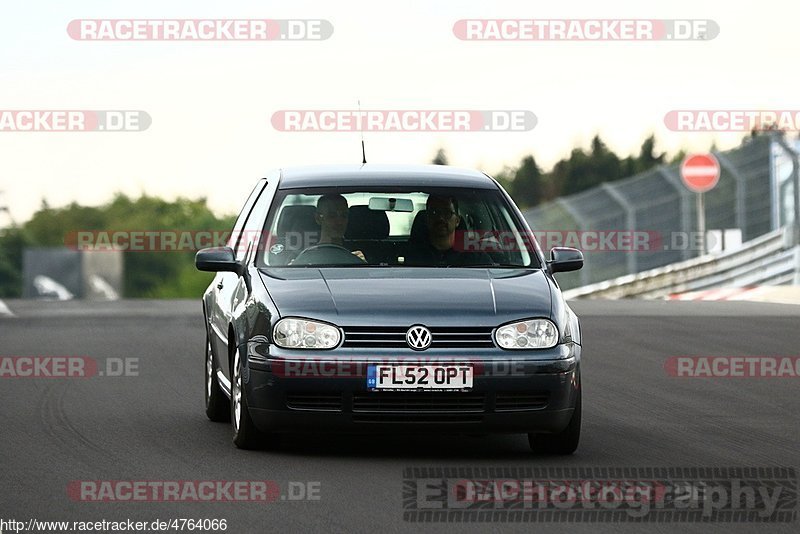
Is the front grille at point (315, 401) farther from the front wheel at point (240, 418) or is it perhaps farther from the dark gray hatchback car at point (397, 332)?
the front wheel at point (240, 418)

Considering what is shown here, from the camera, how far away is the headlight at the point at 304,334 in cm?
956

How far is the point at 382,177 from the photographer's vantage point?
11.2 metres

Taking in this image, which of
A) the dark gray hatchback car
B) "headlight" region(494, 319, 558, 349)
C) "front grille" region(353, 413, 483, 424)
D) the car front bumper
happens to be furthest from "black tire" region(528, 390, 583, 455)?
"front grille" region(353, 413, 483, 424)

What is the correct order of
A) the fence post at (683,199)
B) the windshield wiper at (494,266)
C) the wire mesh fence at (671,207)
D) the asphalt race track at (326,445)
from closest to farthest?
the asphalt race track at (326,445) < the windshield wiper at (494,266) < the wire mesh fence at (671,207) < the fence post at (683,199)

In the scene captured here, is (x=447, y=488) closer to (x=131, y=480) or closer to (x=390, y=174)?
(x=131, y=480)

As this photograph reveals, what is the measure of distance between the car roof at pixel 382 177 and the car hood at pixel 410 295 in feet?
3.08

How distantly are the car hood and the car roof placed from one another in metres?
0.94

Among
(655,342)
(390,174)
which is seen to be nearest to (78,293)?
(655,342)

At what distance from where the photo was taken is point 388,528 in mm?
7672

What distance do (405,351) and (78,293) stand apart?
141 ft

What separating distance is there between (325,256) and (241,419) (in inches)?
44.8

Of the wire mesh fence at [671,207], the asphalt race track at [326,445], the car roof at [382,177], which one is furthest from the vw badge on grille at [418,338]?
the wire mesh fence at [671,207]

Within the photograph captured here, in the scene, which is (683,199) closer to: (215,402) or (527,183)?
(215,402)

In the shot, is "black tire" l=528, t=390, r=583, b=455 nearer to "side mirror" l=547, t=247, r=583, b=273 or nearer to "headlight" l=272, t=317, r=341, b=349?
"side mirror" l=547, t=247, r=583, b=273
